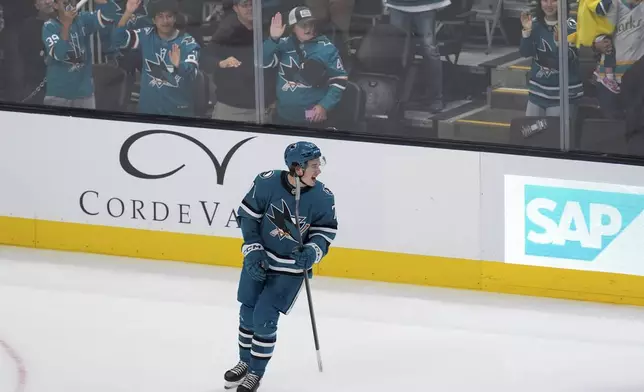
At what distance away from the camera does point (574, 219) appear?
808cm

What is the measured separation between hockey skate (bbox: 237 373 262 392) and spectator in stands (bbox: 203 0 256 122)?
7.47 ft

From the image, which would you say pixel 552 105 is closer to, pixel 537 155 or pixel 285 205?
pixel 537 155

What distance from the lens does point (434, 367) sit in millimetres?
7285

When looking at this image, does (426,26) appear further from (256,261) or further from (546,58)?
(256,261)

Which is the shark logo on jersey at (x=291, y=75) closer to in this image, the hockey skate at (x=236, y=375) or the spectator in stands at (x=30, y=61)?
the spectator in stands at (x=30, y=61)

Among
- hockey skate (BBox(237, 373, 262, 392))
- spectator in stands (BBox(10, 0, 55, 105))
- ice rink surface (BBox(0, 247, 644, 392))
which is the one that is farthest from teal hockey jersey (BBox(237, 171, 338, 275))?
spectator in stands (BBox(10, 0, 55, 105))

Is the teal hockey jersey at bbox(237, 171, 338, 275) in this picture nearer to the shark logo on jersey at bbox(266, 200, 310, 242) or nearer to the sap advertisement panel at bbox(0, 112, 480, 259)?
the shark logo on jersey at bbox(266, 200, 310, 242)

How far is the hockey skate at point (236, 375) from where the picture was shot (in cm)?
693

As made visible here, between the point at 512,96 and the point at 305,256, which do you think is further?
the point at 512,96

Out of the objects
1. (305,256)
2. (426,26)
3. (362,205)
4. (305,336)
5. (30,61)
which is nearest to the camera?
(305,256)

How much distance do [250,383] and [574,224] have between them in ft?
7.66

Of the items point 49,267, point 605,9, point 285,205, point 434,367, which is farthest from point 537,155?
point 49,267

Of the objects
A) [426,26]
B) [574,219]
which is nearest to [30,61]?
[426,26]

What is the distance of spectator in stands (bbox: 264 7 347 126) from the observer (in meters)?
8.41
